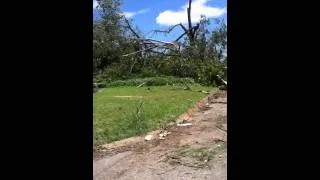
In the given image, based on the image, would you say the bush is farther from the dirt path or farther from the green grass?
the dirt path

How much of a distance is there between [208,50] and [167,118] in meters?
3.65

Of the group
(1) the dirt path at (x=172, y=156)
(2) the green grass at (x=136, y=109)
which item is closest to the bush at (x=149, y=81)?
(2) the green grass at (x=136, y=109)

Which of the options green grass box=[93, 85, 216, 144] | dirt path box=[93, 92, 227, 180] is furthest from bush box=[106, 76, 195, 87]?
dirt path box=[93, 92, 227, 180]

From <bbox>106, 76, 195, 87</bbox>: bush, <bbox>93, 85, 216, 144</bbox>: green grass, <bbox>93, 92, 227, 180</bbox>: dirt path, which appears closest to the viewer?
<bbox>93, 92, 227, 180</bbox>: dirt path

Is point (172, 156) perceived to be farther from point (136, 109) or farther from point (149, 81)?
point (149, 81)

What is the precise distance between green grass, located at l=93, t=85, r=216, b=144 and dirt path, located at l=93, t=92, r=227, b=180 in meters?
0.31

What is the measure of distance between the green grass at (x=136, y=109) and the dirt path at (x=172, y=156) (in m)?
0.31

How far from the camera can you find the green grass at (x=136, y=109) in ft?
17.9

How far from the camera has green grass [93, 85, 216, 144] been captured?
546 cm

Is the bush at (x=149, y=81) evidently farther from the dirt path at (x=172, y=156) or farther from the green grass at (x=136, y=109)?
the dirt path at (x=172, y=156)

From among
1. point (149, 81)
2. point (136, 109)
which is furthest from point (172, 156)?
point (149, 81)
